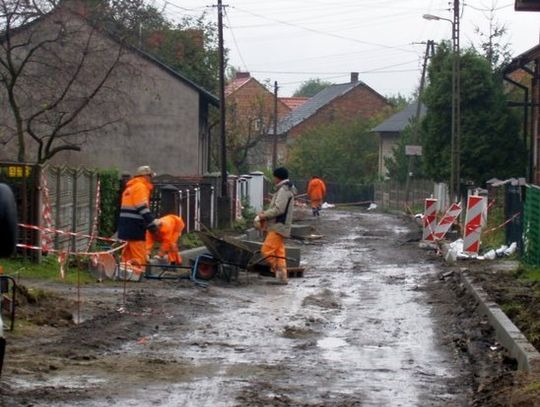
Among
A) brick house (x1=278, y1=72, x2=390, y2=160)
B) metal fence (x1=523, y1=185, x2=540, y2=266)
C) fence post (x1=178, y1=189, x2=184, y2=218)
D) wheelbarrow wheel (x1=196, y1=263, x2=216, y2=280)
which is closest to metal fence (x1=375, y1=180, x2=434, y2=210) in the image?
brick house (x1=278, y1=72, x2=390, y2=160)

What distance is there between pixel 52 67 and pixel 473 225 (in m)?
10.8

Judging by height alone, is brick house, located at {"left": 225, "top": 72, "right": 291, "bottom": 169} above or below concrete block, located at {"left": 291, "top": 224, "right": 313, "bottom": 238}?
above

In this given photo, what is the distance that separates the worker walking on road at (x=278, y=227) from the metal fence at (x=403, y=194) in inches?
1654

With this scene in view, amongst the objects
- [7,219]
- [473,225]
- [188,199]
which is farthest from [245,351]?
[188,199]

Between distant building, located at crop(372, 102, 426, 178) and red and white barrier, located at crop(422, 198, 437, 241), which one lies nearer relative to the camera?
red and white barrier, located at crop(422, 198, 437, 241)

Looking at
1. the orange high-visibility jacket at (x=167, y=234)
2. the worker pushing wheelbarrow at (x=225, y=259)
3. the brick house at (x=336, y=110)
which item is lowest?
the worker pushing wheelbarrow at (x=225, y=259)

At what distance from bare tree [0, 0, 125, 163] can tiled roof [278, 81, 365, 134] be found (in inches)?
2315

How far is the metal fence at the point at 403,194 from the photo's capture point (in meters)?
63.4

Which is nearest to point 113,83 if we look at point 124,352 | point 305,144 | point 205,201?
point 205,201

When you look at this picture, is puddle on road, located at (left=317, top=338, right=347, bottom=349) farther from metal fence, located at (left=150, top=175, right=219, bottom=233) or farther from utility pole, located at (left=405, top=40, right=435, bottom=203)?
utility pole, located at (left=405, top=40, right=435, bottom=203)

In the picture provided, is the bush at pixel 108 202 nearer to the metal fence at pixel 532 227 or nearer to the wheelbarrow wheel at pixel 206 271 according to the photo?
the wheelbarrow wheel at pixel 206 271

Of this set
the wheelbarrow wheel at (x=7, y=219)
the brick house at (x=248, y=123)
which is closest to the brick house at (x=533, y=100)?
the brick house at (x=248, y=123)

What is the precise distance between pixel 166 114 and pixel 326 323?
2862 centimetres

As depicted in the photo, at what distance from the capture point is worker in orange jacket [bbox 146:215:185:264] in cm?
1823
